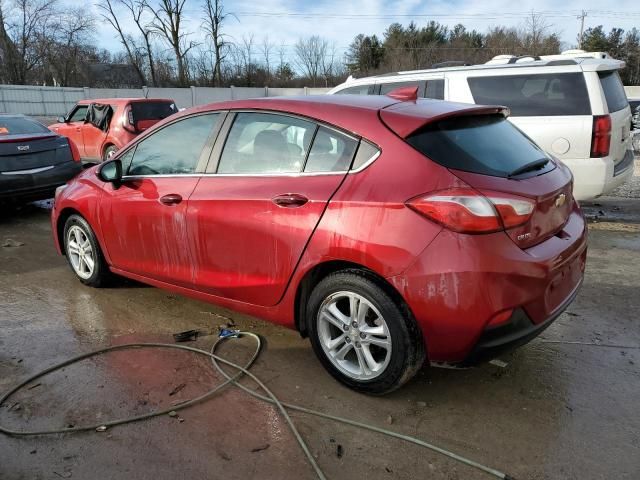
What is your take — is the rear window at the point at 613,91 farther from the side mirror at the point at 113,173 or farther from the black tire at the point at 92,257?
the black tire at the point at 92,257

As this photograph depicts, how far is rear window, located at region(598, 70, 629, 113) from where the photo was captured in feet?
19.8

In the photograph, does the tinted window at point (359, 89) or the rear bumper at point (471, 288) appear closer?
the rear bumper at point (471, 288)

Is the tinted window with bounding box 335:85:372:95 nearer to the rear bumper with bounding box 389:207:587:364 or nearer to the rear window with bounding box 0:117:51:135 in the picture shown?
the rear window with bounding box 0:117:51:135

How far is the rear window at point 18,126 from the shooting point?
7.46 meters

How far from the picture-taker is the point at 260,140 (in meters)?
3.32

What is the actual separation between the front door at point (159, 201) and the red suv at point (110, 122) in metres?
7.81

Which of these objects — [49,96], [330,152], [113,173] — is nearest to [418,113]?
[330,152]

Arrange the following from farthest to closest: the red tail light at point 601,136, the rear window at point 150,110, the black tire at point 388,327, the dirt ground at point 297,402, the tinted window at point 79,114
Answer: the tinted window at point 79,114 < the rear window at point 150,110 < the red tail light at point 601,136 < the black tire at point 388,327 < the dirt ground at point 297,402

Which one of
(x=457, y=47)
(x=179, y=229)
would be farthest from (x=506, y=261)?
(x=457, y=47)

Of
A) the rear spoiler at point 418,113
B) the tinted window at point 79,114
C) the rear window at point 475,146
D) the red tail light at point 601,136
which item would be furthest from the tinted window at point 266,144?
the tinted window at point 79,114

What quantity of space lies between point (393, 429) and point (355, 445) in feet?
0.77

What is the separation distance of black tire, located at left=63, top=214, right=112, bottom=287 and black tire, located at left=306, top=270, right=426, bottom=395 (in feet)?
7.84

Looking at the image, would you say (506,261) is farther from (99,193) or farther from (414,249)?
(99,193)

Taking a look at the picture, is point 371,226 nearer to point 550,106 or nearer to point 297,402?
point 297,402
